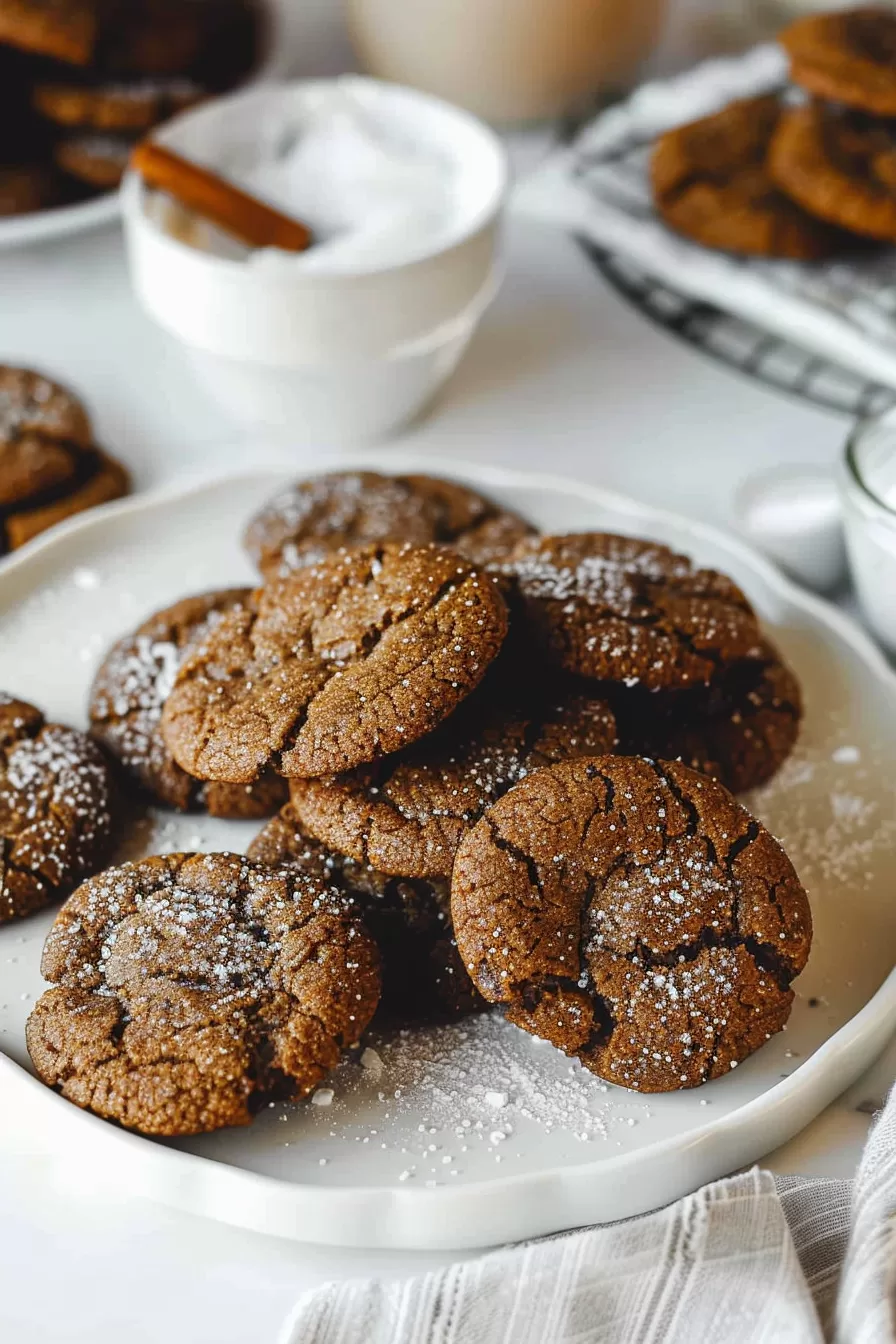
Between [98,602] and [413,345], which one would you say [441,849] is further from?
[413,345]

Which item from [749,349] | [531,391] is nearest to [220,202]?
[531,391]

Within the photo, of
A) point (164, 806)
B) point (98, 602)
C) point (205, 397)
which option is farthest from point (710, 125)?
point (164, 806)

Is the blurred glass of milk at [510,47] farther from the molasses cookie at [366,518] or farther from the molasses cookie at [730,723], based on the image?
the molasses cookie at [730,723]

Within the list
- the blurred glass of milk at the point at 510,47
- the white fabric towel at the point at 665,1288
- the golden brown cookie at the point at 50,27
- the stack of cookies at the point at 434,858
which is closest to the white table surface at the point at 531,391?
the blurred glass of milk at the point at 510,47

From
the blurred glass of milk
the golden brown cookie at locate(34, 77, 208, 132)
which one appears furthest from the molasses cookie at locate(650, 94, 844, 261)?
the golden brown cookie at locate(34, 77, 208, 132)

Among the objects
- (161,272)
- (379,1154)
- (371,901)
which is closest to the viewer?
(379,1154)

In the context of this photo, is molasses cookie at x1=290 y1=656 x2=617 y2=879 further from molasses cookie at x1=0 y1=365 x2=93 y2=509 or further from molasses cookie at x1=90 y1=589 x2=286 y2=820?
molasses cookie at x1=0 y1=365 x2=93 y2=509

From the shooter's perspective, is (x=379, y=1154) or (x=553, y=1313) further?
(x=379, y=1154)
